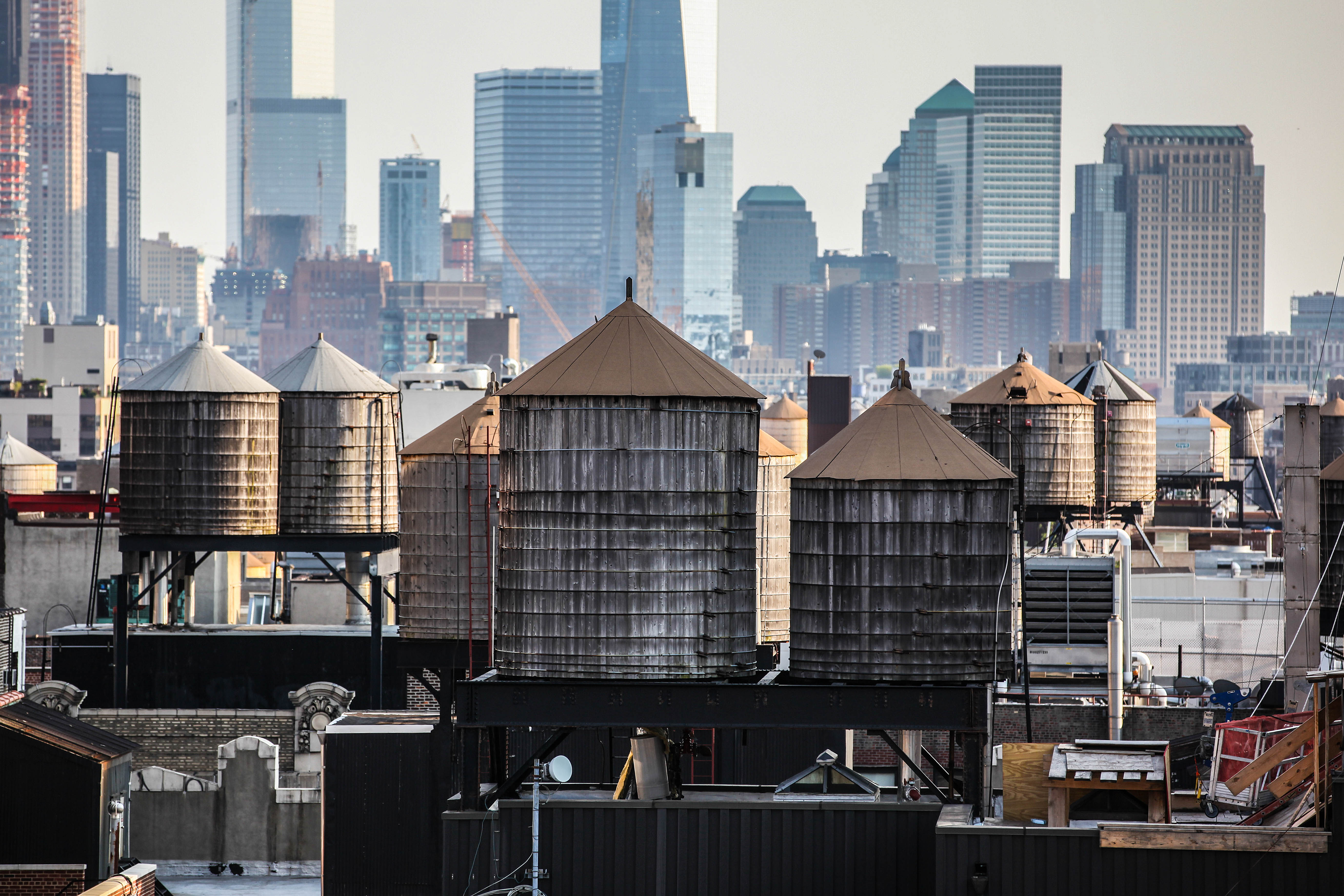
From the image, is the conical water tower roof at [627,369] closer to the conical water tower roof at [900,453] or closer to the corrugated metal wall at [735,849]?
the conical water tower roof at [900,453]

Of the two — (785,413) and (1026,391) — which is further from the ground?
(1026,391)

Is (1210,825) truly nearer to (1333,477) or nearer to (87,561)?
(1333,477)

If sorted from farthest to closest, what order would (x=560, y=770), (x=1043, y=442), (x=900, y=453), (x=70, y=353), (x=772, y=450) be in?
(x=70, y=353) < (x=1043, y=442) < (x=772, y=450) < (x=560, y=770) < (x=900, y=453)

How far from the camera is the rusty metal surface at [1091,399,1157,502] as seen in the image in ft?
172

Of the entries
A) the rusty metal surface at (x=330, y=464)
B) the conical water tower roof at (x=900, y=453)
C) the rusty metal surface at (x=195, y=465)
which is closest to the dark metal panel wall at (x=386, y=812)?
the rusty metal surface at (x=330, y=464)

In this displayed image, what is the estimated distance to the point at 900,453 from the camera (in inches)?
1062

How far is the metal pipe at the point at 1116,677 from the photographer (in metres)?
38.5

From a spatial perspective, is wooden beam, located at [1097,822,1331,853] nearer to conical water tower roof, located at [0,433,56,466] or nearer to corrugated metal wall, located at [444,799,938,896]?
corrugated metal wall, located at [444,799,938,896]

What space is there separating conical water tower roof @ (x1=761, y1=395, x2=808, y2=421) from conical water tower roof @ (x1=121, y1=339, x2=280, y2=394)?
40.2m

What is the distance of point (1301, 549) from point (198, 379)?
22.3m

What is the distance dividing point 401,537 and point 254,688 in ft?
58.1

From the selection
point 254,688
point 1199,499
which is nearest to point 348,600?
point 254,688

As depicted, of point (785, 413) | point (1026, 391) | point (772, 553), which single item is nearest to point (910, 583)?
point (772, 553)

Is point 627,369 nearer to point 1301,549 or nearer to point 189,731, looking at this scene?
point 1301,549
